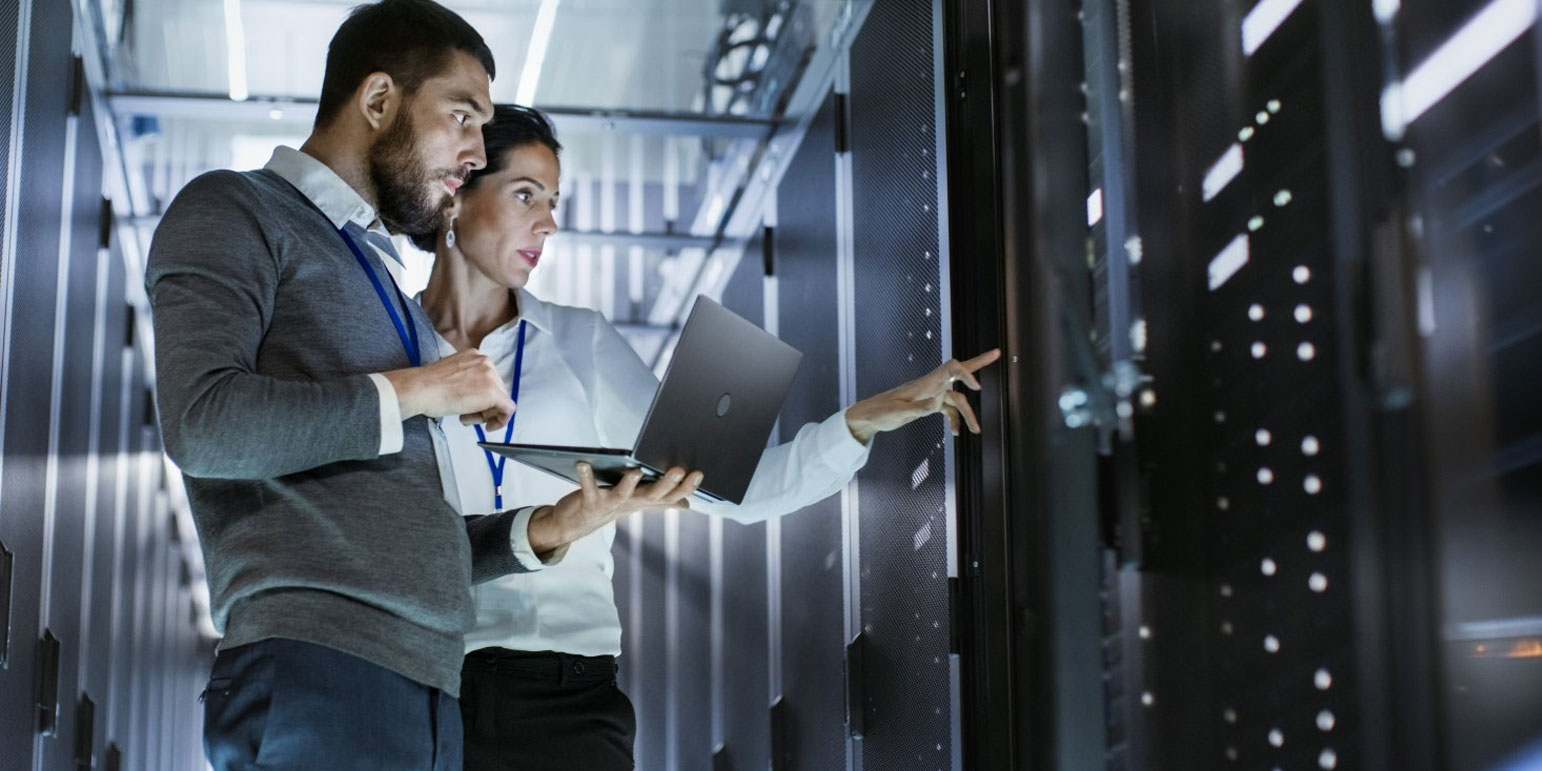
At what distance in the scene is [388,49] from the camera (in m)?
2.07

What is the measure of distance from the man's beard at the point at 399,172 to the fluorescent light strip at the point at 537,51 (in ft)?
6.35

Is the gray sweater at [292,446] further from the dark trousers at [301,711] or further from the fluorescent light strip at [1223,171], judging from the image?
the fluorescent light strip at [1223,171]

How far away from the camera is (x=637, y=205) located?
16.9 ft

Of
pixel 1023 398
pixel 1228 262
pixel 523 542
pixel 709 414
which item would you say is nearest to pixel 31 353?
pixel 523 542

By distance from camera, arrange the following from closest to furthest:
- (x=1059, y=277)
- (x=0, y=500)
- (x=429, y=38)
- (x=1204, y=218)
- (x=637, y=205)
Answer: (x=1204, y=218)
(x=429, y=38)
(x=1059, y=277)
(x=0, y=500)
(x=637, y=205)

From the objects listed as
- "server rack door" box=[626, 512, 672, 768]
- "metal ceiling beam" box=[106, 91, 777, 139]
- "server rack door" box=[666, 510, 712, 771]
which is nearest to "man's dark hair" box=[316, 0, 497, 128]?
"metal ceiling beam" box=[106, 91, 777, 139]

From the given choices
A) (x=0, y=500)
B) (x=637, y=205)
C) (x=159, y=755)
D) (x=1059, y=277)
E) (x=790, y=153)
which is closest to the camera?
(x=1059, y=277)

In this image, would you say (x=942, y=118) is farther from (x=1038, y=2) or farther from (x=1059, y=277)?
(x=1059, y=277)

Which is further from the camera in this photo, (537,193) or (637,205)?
(637,205)

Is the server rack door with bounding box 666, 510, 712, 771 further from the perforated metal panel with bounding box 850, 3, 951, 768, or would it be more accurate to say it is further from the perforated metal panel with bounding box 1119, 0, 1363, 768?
the perforated metal panel with bounding box 1119, 0, 1363, 768

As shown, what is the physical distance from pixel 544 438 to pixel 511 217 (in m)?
0.42

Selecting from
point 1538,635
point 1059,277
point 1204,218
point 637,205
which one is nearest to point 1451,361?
point 1538,635

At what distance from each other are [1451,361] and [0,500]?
7.63ft

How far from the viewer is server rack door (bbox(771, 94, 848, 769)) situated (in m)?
3.52
